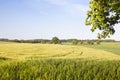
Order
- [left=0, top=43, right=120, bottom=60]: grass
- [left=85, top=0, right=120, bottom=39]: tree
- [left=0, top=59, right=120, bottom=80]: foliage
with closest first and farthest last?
[left=0, top=59, right=120, bottom=80]: foliage → [left=85, top=0, right=120, bottom=39]: tree → [left=0, top=43, right=120, bottom=60]: grass

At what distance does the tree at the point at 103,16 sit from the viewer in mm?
20484

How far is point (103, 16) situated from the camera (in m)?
20.9

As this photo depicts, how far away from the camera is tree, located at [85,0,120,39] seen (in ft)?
67.2

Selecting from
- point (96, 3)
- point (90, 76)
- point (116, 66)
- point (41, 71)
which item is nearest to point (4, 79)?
point (41, 71)

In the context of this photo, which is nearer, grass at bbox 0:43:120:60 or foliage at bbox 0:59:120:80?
foliage at bbox 0:59:120:80

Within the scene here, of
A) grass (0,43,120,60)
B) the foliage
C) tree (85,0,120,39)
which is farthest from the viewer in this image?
grass (0,43,120,60)

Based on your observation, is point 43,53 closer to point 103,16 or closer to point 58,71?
point 103,16

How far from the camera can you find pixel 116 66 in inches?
345

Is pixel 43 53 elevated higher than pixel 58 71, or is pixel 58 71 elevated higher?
pixel 58 71

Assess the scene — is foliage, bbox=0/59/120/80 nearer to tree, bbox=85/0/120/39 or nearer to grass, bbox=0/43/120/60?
tree, bbox=85/0/120/39

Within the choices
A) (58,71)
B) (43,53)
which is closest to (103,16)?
(58,71)

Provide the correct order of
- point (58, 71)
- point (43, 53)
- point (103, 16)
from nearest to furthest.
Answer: point (58, 71) → point (103, 16) → point (43, 53)

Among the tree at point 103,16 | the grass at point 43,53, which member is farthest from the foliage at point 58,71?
the grass at point 43,53

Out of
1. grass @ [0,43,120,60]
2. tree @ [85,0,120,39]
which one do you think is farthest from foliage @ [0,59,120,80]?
grass @ [0,43,120,60]
